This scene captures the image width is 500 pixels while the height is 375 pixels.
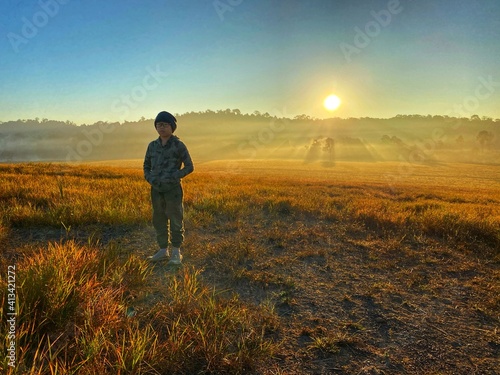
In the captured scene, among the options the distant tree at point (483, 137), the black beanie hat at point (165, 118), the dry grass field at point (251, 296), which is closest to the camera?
the dry grass field at point (251, 296)

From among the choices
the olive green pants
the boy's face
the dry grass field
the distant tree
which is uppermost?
the distant tree

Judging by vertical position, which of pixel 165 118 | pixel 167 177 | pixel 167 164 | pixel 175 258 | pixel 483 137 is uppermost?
pixel 483 137

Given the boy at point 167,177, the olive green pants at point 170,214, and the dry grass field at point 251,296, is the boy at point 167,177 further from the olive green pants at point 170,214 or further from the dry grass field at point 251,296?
the dry grass field at point 251,296

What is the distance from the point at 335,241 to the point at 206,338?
15.1 ft

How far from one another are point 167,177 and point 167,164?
0.25 m

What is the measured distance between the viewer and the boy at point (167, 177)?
5102mm

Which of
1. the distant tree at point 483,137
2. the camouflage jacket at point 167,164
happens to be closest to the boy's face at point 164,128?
the camouflage jacket at point 167,164

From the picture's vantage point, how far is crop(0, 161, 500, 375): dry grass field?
255cm

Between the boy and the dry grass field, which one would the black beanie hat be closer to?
the boy

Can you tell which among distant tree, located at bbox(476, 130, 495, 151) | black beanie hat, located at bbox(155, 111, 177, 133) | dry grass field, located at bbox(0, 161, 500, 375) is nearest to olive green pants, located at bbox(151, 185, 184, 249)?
dry grass field, located at bbox(0, 161, 500, 375)

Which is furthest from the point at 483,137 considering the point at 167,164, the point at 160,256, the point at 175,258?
the point at 160,256

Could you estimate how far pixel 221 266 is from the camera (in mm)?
4973

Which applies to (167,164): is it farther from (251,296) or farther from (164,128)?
(251,296)

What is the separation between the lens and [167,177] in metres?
5.10
